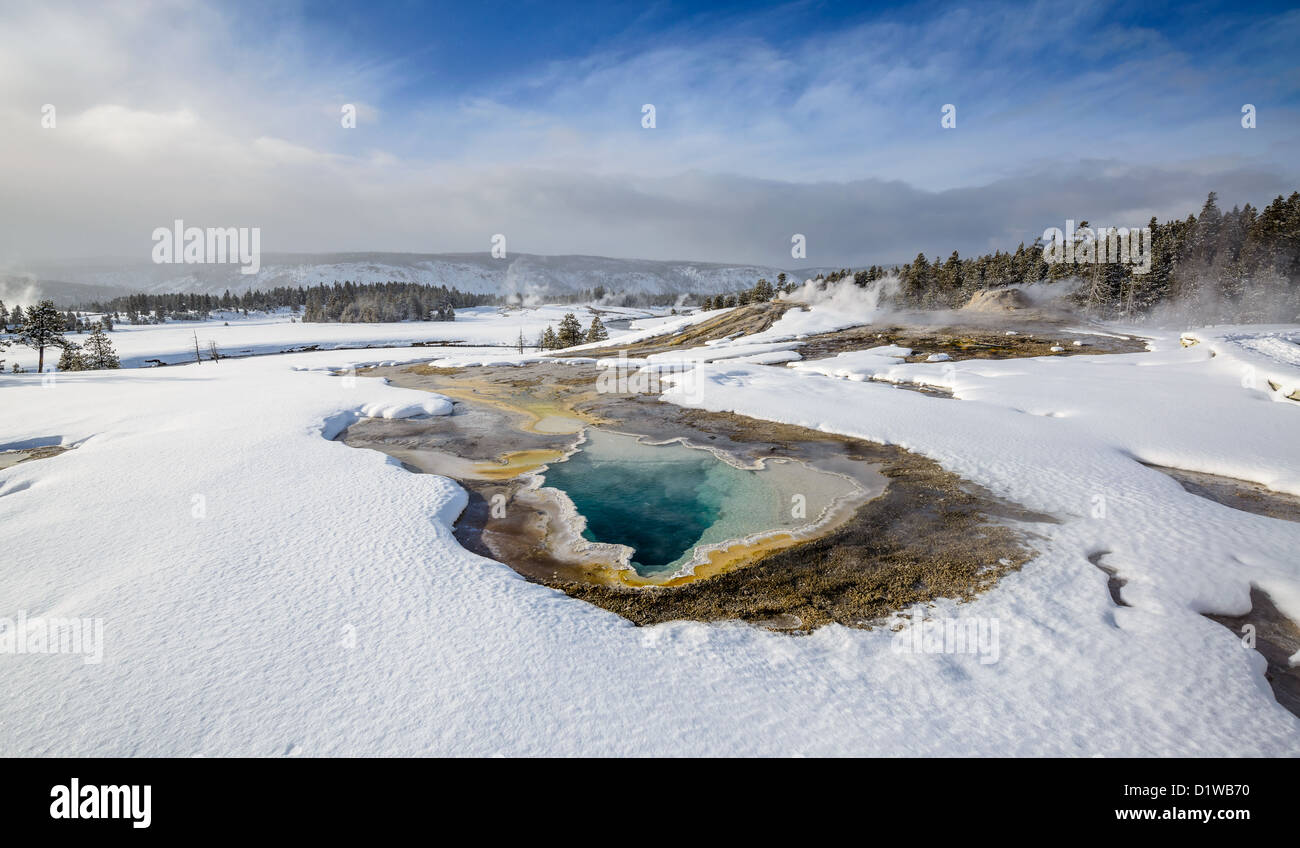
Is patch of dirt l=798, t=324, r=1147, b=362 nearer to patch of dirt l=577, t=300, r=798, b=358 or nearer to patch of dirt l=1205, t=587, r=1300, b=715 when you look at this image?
patch of dirt l=577, t=300, r=798, b=358

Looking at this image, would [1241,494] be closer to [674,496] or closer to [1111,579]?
[1111,579]

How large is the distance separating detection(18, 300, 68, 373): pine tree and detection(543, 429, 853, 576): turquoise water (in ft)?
197

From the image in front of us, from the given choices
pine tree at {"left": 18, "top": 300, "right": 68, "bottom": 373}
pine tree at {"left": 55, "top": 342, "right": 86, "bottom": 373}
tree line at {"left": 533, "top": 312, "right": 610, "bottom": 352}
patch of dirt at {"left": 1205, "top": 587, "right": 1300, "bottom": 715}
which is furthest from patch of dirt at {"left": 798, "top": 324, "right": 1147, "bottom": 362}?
pine tree at {"left": 55, "top": 342, "right": 86, "bottom": 373}

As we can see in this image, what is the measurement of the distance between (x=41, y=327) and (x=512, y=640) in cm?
6732

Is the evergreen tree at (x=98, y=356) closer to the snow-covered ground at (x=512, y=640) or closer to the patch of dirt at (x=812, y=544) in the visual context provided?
the patch of dirt at (x=812, y=544)

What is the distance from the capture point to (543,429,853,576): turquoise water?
11992mm

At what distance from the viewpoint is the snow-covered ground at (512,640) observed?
5625 millimetres

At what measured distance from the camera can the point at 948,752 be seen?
17.8 feet
